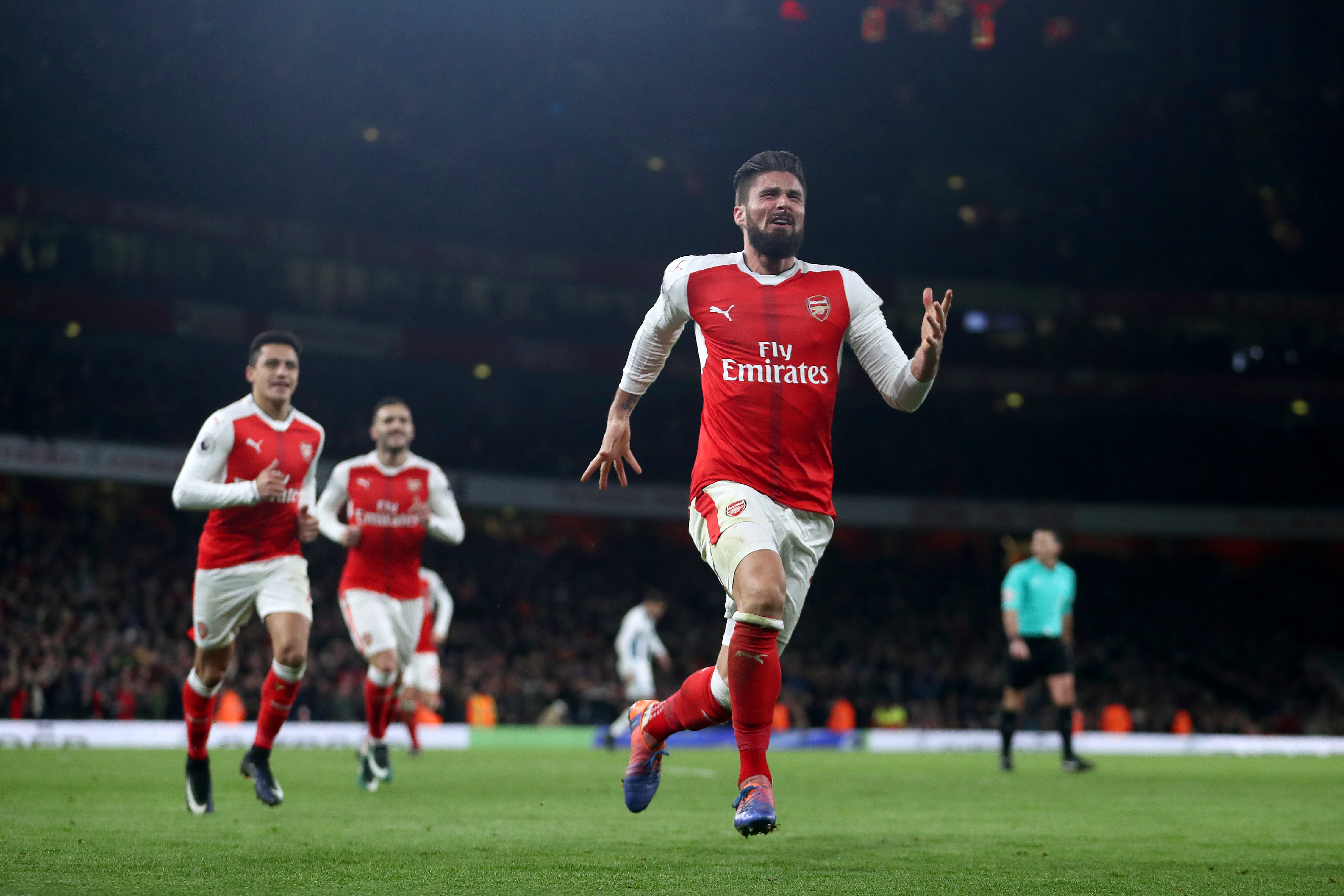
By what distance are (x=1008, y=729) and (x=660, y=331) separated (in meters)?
9.56

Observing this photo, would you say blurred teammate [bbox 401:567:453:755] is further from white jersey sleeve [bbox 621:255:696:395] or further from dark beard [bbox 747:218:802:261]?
dark beard [bbox 747:218:802:261]

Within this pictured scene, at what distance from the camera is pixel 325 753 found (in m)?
16.3

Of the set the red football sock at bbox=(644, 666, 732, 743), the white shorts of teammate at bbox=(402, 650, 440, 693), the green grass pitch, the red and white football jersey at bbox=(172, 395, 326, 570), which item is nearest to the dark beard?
the red football sock at bbox=(644, 666, 732, 743)

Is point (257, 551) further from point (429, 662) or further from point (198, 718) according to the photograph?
point (429, 662)

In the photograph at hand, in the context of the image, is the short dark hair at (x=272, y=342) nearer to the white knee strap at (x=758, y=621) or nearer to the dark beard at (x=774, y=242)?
the dark beard at (x=774, y=242)

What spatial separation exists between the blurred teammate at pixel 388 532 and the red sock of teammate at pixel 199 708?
2.29 meters

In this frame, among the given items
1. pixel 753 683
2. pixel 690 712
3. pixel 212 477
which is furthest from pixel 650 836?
pixel 212 477

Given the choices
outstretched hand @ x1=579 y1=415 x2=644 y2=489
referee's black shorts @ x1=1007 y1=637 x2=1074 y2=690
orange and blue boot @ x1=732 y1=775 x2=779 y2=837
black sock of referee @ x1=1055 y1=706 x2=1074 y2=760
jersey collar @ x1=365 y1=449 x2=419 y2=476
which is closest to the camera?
orange and blue boot @ x1=732 y1=775 x2=779 y2=837

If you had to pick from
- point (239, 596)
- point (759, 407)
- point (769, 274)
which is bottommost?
point (239, 596)

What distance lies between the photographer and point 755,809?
15.9 feet

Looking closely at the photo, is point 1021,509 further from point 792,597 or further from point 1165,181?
point 792,597

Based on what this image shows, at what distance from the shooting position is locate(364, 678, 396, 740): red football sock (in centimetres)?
1025

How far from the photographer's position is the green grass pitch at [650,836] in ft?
16.5

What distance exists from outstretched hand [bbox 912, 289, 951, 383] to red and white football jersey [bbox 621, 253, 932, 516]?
0.37 feet
